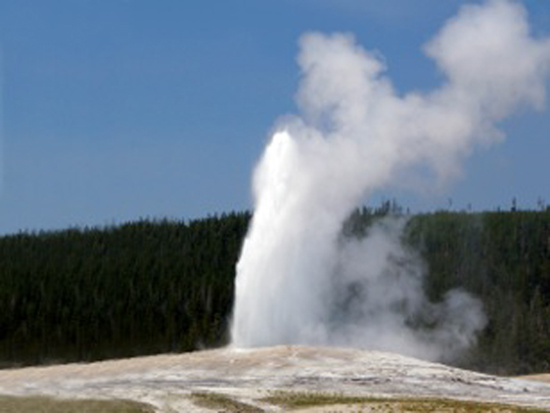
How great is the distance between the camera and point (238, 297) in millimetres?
65000

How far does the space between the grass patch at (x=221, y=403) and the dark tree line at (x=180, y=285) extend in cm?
5589

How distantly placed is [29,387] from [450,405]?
945 inches

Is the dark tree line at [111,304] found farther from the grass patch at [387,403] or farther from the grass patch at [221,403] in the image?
the grass patch at [221,403]

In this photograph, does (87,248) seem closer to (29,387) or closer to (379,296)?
(379,296)

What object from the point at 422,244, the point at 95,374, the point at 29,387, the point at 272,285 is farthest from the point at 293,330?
the point at 422,244

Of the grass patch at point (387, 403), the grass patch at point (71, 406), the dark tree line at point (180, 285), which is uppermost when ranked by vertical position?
the dark tree line at point (180, 285)

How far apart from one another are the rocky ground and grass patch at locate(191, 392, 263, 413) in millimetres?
248

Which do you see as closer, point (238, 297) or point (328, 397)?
point (328, 397)

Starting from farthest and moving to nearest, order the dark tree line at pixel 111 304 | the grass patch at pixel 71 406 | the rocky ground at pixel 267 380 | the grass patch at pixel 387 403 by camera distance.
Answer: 1. the dark tree line at pixel 111 304
2. the rocky ground at pixel 267 380
3. the grass patch at pixel 71 406
4. the grass patch at pixel 387 403

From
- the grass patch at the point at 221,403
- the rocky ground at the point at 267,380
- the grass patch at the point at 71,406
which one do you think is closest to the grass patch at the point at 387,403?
the rocky ground at the point at 267,380

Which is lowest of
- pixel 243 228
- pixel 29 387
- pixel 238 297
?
pixel 29 387

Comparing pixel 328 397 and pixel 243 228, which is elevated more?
pixel 243 228

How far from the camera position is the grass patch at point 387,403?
38.2m

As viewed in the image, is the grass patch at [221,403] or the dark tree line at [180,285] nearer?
the grass patch at [221,403]
